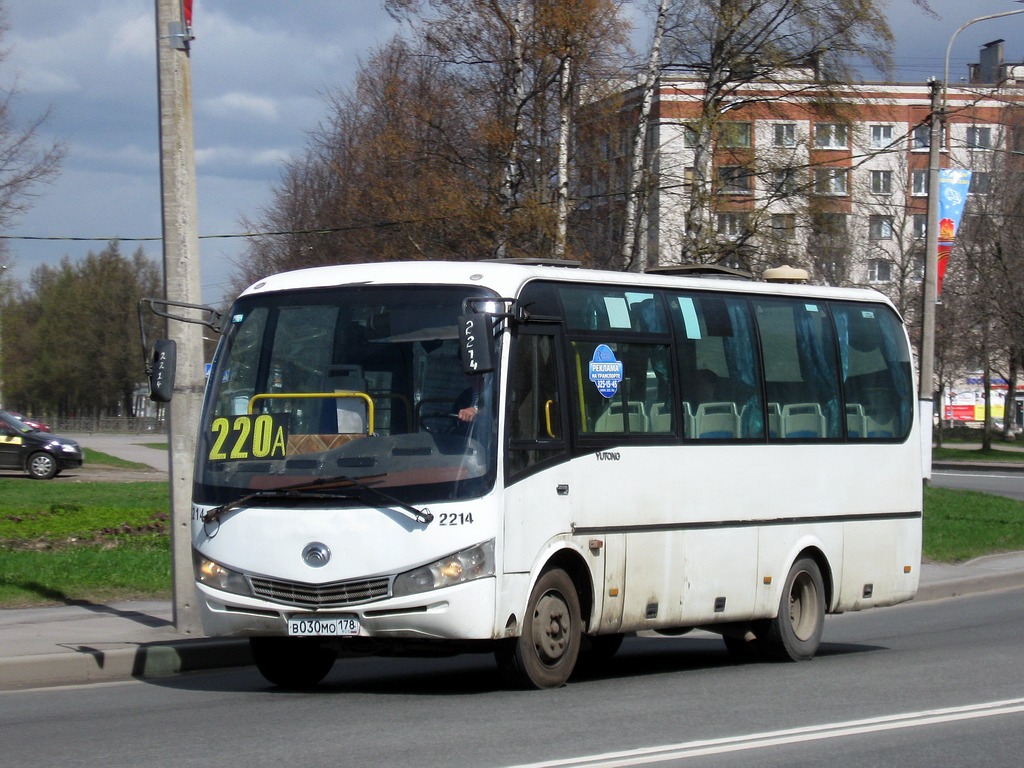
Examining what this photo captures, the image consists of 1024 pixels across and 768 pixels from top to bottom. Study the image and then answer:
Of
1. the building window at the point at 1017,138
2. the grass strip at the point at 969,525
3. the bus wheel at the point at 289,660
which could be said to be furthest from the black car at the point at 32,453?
the building window at the point at 1017,138

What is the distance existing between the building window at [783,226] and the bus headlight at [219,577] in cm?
1985

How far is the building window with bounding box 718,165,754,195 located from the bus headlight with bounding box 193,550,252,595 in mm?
19355

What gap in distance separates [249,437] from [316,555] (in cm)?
103

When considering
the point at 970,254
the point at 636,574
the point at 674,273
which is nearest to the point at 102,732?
the point at 636,574

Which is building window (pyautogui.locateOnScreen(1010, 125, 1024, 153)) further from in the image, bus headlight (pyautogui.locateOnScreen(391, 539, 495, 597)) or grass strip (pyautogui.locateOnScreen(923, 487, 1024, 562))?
bus headlight (pyautogui.locateOnScreen(391, 539, 495, 597))

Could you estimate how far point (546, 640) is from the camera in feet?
32.2

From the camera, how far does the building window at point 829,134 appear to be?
94.5 ft

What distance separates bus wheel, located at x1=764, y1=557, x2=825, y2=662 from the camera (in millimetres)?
12289

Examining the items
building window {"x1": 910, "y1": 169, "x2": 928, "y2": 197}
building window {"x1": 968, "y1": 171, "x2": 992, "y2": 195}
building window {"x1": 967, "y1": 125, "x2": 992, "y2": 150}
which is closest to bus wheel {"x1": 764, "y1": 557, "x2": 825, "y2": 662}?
building window {"x1": 968, "y1": 171, "x2": 992, "y2": 195}

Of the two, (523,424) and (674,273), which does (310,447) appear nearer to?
(523,424)

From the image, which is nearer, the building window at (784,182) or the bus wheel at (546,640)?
the bus wheel at (546,640)

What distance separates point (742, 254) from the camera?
27.8m

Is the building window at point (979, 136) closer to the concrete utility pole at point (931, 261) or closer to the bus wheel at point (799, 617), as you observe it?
the concrete utility pole at point (931, 261)

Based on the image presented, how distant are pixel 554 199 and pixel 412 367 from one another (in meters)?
16.6
